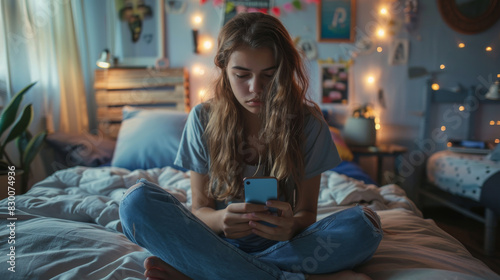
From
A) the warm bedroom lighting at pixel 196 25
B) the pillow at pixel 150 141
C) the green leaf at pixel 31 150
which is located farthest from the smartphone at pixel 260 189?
the warm bedroom lighting at pixel 196 25

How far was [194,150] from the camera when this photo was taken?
945mm

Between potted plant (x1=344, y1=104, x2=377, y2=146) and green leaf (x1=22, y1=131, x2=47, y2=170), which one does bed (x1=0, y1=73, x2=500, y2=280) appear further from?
potted plant (x1=344, y1=104, x2=377, y2=146)

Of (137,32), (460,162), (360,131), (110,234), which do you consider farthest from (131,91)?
(460,162)

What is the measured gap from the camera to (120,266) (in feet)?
2.39

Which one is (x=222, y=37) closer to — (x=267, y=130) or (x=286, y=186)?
(x=267, y=130)

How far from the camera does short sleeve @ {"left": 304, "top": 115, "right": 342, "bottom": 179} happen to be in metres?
0.90

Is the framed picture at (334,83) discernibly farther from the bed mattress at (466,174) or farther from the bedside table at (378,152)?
the bed mattress at (466,174)

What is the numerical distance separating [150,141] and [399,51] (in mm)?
1812

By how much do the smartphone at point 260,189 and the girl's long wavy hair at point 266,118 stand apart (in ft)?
0.50

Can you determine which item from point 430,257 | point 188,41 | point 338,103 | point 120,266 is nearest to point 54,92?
point 188,41

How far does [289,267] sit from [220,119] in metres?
0.42

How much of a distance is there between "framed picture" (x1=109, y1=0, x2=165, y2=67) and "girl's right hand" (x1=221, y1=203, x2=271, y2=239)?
75.6 inches

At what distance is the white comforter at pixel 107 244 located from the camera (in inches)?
27.4

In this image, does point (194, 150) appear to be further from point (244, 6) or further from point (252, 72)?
point (244, 6)
